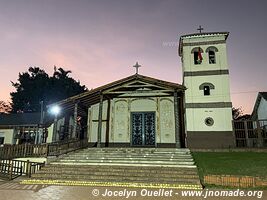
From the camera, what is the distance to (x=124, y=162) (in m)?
11.2

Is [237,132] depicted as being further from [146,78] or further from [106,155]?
[106,155]

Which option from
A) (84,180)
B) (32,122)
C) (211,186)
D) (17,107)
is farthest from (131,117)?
(17,107)

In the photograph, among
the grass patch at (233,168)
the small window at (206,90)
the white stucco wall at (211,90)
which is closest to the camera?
the grass patch at (233,168)

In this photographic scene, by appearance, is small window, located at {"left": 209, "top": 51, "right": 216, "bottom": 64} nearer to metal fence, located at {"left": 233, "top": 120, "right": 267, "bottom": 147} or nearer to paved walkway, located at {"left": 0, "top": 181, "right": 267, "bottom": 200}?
metal fence, located at {"left": 233, "top": 120, "right": 267, "bottom": 147}

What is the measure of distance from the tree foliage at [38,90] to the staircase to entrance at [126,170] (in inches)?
1409

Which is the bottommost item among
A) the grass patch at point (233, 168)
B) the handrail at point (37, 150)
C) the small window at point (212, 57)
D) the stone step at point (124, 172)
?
the stone step at point (124, 172)

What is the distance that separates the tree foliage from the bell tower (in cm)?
3434

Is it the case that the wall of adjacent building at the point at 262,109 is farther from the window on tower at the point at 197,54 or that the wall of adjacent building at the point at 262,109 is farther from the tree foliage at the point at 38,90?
the tree foliage at the point at 38,90

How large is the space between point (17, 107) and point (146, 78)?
40.7 meters

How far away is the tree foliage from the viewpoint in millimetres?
45812

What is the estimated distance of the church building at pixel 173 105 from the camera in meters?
16.3

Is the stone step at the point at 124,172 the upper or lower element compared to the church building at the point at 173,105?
lower

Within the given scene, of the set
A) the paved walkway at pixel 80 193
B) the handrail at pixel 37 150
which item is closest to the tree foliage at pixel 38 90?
the handrail at pixel 37 150

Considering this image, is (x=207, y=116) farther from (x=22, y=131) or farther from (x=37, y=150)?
(x=22, y=131)
